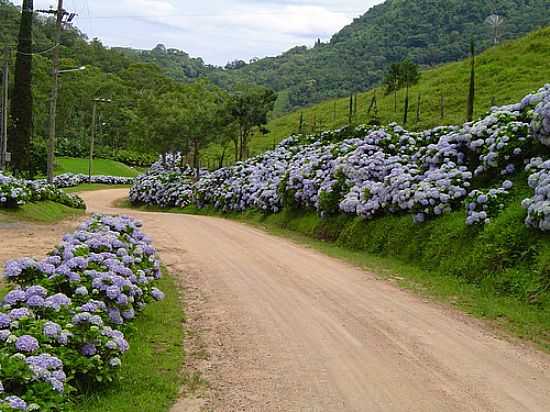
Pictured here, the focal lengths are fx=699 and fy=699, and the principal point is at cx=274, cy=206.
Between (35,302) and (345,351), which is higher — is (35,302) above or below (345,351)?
above

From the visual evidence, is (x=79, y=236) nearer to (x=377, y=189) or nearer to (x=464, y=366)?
(x=464, y=366)

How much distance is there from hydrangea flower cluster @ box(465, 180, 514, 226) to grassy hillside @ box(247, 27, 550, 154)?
15571mm

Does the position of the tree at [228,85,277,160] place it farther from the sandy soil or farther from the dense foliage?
the sandy soil

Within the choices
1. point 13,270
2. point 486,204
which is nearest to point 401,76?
point 486,204

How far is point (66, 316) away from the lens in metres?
6.38

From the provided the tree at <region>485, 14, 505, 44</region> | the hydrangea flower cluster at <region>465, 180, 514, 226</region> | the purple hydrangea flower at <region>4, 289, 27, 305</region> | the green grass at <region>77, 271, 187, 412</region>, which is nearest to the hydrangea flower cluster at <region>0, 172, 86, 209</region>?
the green grass at <region>77, 271, 187, 412</region>

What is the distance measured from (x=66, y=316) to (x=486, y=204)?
9.86 meters

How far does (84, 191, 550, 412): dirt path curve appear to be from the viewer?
635cm

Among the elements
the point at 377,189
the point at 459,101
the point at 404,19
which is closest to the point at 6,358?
the point at 377,189

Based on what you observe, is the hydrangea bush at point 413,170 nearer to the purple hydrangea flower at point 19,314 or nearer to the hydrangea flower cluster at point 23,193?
the hydrangea flower cluster at point 23,193

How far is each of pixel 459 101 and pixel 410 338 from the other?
112 ft

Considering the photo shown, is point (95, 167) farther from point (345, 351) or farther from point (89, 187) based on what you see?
point (345, 351)

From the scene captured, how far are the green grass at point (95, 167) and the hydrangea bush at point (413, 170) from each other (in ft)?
105

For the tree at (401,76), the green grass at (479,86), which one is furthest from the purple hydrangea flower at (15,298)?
the tree at (401,76)
